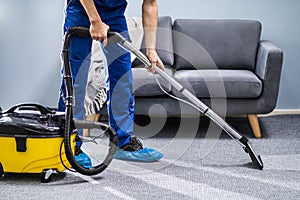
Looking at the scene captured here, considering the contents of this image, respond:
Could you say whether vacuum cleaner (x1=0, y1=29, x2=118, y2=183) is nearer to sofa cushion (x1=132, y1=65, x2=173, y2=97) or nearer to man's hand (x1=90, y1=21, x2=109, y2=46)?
man's hand (x1=90, y1=21, x2=109, y2=46)

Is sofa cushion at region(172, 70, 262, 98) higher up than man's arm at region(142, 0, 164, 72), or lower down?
lower down

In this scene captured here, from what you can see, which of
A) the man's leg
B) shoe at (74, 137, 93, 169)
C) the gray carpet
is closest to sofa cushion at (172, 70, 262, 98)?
the gray carpet

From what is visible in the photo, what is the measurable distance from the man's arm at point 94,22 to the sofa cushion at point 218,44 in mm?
1413

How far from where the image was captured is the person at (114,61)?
2.39 m

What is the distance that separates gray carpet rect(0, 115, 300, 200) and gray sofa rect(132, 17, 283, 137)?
0.19 m

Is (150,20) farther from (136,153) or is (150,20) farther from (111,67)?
(136,153)

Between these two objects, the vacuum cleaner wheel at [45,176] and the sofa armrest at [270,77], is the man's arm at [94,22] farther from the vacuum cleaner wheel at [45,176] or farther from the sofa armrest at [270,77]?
the sofa armrest at [270,77]

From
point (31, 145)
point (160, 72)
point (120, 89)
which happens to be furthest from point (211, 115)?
point (31, 145)

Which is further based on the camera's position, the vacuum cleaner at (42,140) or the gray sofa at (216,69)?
the gray sofa at (216,69)

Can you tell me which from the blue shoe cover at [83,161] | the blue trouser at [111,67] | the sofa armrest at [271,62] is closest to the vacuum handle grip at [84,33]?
the blue trouser at [111,67]

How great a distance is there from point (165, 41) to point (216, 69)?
0.38 metres

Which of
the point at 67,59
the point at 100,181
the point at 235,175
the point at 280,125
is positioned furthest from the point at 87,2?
the point at 280,125

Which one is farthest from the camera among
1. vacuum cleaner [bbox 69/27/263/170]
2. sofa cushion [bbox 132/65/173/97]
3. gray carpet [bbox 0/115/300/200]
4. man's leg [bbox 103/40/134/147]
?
sofa cushion [bbox 132/65/173/97]

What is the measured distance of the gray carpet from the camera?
2.13 metres
